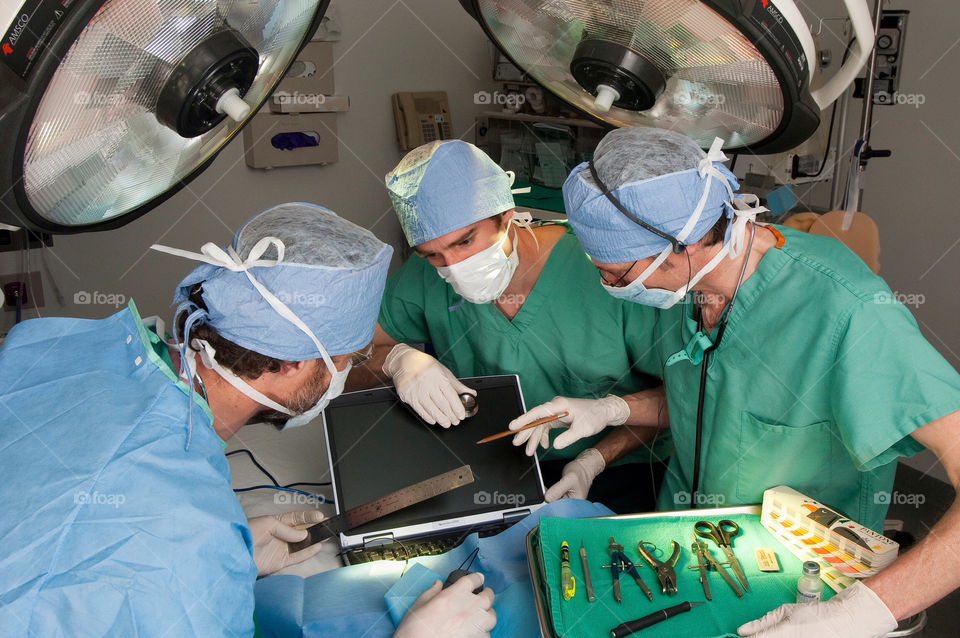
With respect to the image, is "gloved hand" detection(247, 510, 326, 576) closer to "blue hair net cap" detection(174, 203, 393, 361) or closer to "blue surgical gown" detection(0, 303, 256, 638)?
"blue surgical gown" detection(0, 303, 256, 638)

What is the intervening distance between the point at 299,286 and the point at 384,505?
50 cm

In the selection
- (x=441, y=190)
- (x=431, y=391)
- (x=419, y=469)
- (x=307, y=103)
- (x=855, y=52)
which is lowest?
(x=419, y=469)

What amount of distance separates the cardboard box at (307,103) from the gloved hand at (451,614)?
3.09 metres

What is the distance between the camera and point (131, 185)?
0.91 meters

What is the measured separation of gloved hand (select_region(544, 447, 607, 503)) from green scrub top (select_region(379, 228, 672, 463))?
9 cm

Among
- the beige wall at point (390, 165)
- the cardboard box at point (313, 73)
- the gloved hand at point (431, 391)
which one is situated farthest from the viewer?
Answer: the cardboard box at point (313, 73)

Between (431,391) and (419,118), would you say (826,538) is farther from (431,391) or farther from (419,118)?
(419,118)

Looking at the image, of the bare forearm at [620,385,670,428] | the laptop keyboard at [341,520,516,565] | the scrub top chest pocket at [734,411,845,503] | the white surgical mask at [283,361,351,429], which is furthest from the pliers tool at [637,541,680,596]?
the white surgical mask at [283,361,351,429]

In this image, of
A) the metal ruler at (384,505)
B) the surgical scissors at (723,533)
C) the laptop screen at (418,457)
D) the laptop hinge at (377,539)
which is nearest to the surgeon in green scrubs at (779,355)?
the surgical scissors at (723,533)

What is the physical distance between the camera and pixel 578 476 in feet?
5.21

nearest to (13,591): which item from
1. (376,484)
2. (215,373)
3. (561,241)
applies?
(215,373)

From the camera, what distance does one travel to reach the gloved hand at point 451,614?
1.10 metres

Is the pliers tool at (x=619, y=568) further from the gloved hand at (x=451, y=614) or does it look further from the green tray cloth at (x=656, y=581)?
the gloved hand at (x=451, y=614)

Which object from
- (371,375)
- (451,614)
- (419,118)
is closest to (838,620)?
(451,614)
